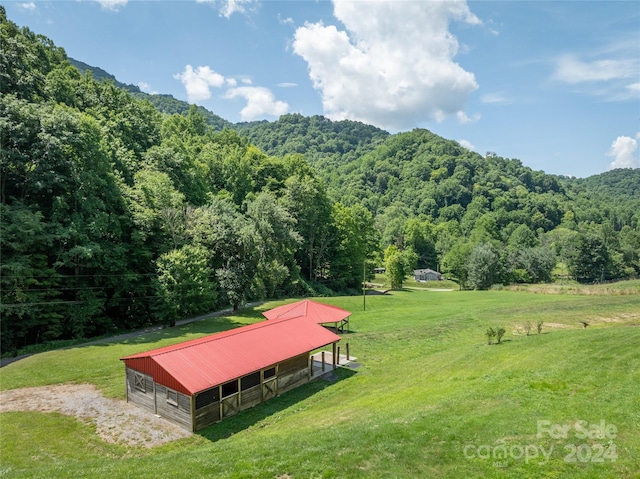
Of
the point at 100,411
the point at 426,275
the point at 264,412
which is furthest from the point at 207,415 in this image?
the point at 426,275

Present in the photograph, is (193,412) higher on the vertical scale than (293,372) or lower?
higher

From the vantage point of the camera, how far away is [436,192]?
15538cm

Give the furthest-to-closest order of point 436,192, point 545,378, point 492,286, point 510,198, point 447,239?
point 436,192 < point 510,198 < point 447,239 < point 492,286 < point 545,378

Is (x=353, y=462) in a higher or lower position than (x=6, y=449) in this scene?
higher

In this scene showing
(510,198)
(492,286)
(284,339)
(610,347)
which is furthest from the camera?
(510,198)

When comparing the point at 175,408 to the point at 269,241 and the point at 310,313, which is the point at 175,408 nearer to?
the point at 310,313

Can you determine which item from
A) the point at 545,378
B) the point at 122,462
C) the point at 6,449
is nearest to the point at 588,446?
the point at 545,378

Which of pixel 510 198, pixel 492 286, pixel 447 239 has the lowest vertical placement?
pixel 492 286

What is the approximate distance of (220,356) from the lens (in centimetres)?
1750

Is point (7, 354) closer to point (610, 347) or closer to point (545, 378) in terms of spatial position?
point (545, 378)

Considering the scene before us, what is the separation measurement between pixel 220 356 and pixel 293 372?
15.5ft

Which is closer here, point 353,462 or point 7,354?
point 353,462

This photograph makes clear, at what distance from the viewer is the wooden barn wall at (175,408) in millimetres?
15356

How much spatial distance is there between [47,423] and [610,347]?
25998 millimetres
